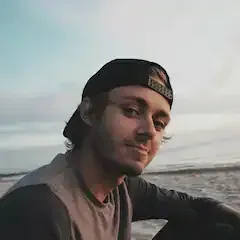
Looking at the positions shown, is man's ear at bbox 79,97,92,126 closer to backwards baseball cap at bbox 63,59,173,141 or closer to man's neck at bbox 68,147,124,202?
backwards baseball cap at bbox 63,59,173,141

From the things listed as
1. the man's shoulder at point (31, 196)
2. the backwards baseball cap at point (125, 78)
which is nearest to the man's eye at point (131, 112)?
the backwards baseball cap at point (125, 78)

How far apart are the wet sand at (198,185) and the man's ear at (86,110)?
3.43 metres

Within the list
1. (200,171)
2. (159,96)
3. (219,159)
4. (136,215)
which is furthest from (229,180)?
(159,96)

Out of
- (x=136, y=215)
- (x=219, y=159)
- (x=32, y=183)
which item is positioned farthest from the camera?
(x=219, y=159)

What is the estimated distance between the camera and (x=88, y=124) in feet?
7.36

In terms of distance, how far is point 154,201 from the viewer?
110 inches

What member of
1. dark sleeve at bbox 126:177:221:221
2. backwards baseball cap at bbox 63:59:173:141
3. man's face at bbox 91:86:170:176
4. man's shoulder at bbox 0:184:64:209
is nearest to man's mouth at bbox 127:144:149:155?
man's face at bbox 91:86:170:176

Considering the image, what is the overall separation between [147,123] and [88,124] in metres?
0.30

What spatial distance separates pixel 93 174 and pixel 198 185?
8301mm

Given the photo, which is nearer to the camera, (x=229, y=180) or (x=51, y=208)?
(x=51, y=208)

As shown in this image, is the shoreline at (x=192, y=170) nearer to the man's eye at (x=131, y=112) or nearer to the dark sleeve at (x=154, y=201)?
the dark sleeve at (x=154, y=201)

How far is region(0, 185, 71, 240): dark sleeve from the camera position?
179 centimetres

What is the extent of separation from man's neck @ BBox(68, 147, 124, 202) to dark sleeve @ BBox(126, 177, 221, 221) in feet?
1.69

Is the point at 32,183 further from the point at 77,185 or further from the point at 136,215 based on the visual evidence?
the point at 136,215
